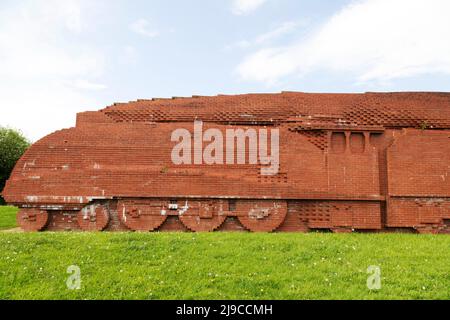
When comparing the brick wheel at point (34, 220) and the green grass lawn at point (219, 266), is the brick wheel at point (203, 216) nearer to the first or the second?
the green grass lawn at point (219, 266)

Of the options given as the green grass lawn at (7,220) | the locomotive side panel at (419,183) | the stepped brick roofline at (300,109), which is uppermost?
the stepped brick roofline at (300,109)

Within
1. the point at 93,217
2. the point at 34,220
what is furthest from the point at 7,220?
the point at 93,217

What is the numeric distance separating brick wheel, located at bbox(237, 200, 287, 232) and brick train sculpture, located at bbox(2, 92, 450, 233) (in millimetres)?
24

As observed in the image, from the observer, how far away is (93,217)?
9.17m

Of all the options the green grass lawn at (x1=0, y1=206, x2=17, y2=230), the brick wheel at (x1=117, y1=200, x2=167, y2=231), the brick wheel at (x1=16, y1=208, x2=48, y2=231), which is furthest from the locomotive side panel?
the green grass lawn at (x1=0, y1=206, x2=17, y2=230)

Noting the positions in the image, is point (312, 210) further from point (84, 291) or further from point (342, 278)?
point (84, 291)

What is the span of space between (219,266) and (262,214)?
3.61m

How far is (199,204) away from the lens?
9.07 metres

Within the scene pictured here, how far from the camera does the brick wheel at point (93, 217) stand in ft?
29.9

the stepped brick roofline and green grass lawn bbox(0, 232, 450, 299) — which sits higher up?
the stepped brick roofline

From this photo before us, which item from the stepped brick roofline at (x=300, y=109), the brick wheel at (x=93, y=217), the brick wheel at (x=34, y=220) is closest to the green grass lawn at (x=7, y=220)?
the brick wheel at (x=34, y=220)

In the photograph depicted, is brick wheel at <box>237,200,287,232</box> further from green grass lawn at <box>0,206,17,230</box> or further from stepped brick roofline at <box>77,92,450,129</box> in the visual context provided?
green grass lawn at <box>0,206,17,230</box>

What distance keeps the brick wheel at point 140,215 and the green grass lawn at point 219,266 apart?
1.64m

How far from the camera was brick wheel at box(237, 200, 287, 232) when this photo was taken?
8.96 m
